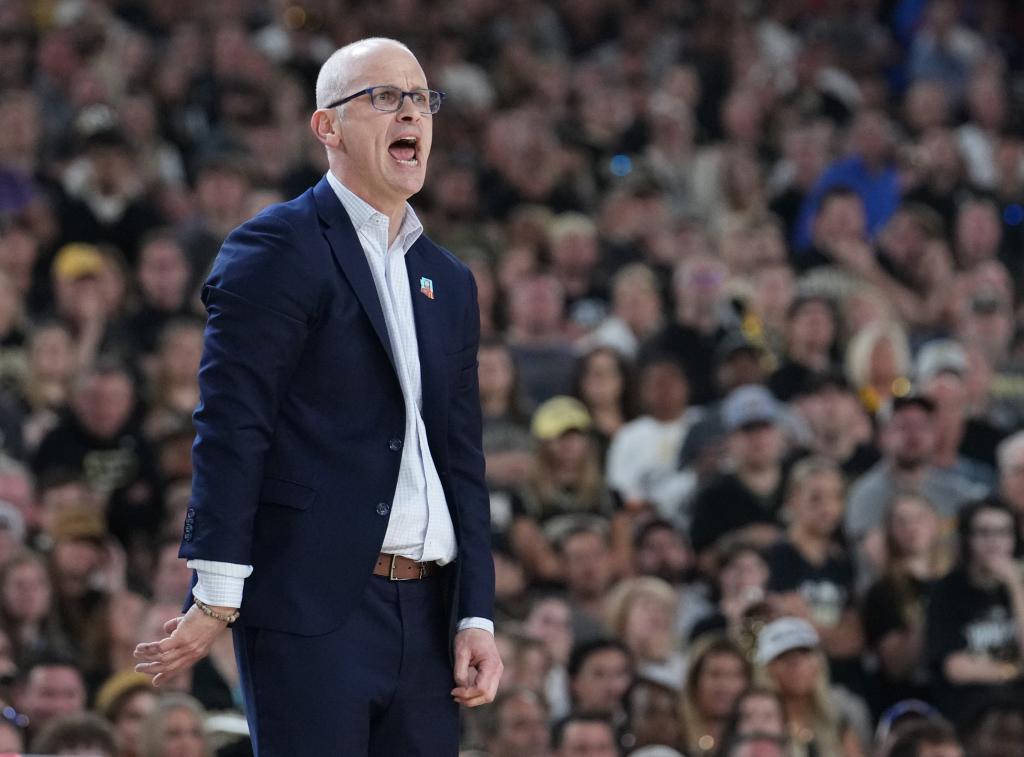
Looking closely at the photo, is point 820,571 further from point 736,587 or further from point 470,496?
point 470,496

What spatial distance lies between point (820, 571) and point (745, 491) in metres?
0.52

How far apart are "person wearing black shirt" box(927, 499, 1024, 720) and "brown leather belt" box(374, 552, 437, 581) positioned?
3.96 meters

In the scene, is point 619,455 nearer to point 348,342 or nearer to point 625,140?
point 625,140

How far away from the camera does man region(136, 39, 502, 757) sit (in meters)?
2.68

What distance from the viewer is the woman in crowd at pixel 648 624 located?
21.6 ft

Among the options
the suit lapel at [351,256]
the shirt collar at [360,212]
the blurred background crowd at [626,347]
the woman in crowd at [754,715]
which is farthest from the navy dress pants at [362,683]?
the woman in crowd at [754,715]

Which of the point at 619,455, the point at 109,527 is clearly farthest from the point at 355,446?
the point at 619,455

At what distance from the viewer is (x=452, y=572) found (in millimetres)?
2875

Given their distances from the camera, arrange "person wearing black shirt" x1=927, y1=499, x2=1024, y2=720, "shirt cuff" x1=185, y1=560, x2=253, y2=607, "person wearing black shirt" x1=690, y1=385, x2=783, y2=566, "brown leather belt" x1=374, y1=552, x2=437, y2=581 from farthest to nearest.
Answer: "person wearing black shirt" x1=690, y1=385, x2=783, y2=566 → "person wearing black shirt" x1=927, y1=499, x2=1024, y2=720 → "brown leather belt" x1=374, y1=552, x2=437, y2=581 → "shirt cuff" x1=185, y1=560, x2=253, y2=607

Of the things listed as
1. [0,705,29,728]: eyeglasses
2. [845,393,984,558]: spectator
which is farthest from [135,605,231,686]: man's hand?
[845,393,984,558]: spectator

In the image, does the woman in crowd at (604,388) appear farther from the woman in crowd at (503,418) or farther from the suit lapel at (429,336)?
the suit lapel at (429,336)

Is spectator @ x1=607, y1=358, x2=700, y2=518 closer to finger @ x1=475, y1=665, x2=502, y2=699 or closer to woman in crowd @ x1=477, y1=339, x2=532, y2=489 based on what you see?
woman in crowd @ x1=477, y1=339, x2=532, y2=489

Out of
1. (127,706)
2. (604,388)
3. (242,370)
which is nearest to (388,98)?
(242,370)

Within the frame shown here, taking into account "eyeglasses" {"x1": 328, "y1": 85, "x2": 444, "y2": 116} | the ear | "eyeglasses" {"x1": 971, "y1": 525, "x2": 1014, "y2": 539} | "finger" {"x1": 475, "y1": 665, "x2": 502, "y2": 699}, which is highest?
"eyeglasses" {"x1": 328, "y1": 85, "x2": 444, "y2": 116}
